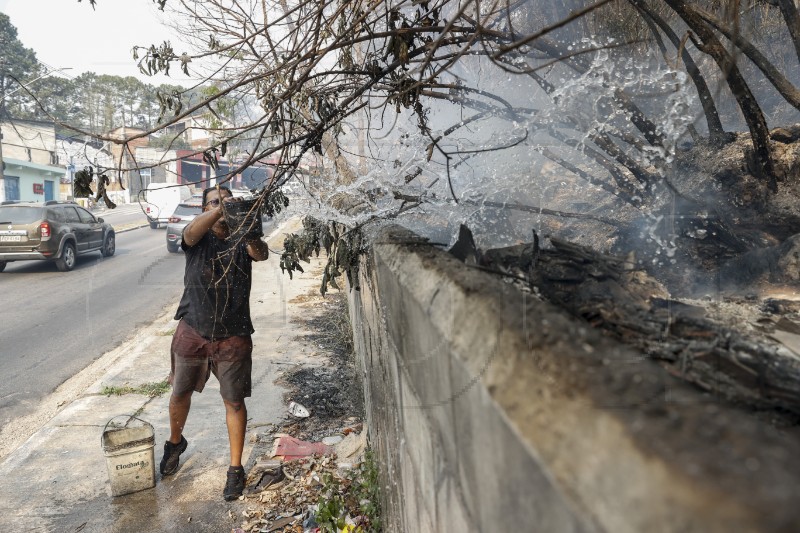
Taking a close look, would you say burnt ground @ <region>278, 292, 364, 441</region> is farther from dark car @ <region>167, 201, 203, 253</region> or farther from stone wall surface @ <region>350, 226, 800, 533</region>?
dark car @ <region>167, 201, 203, 253</region>

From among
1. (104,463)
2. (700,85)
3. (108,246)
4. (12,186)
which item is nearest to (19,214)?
(108,246)

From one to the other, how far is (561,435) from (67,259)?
16.9 metres

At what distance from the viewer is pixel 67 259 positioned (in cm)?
1538

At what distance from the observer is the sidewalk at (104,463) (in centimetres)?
388

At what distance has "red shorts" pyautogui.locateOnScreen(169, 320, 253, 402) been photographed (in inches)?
173

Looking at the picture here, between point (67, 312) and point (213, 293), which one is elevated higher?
point (213, 293)

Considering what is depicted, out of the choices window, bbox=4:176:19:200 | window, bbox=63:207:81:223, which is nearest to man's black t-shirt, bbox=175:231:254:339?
window, bbox=63:207:81:223

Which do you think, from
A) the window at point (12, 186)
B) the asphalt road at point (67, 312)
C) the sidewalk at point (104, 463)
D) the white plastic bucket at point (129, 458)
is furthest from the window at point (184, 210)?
the window at point (12, 186)

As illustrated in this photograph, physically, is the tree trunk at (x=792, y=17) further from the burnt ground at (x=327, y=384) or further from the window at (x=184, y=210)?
the window at (x=184, y=210)

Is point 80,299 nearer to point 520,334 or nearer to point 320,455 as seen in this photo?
point 320,455

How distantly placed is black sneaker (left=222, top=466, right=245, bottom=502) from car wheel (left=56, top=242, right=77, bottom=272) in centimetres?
1312

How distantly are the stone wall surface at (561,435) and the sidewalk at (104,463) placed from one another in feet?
9.09

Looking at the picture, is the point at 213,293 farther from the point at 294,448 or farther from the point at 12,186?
the point at 12,186

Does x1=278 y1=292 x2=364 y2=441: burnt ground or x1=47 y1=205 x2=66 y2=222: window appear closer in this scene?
x1=278 y1=292 x2=364 y2=441: burnt ground
